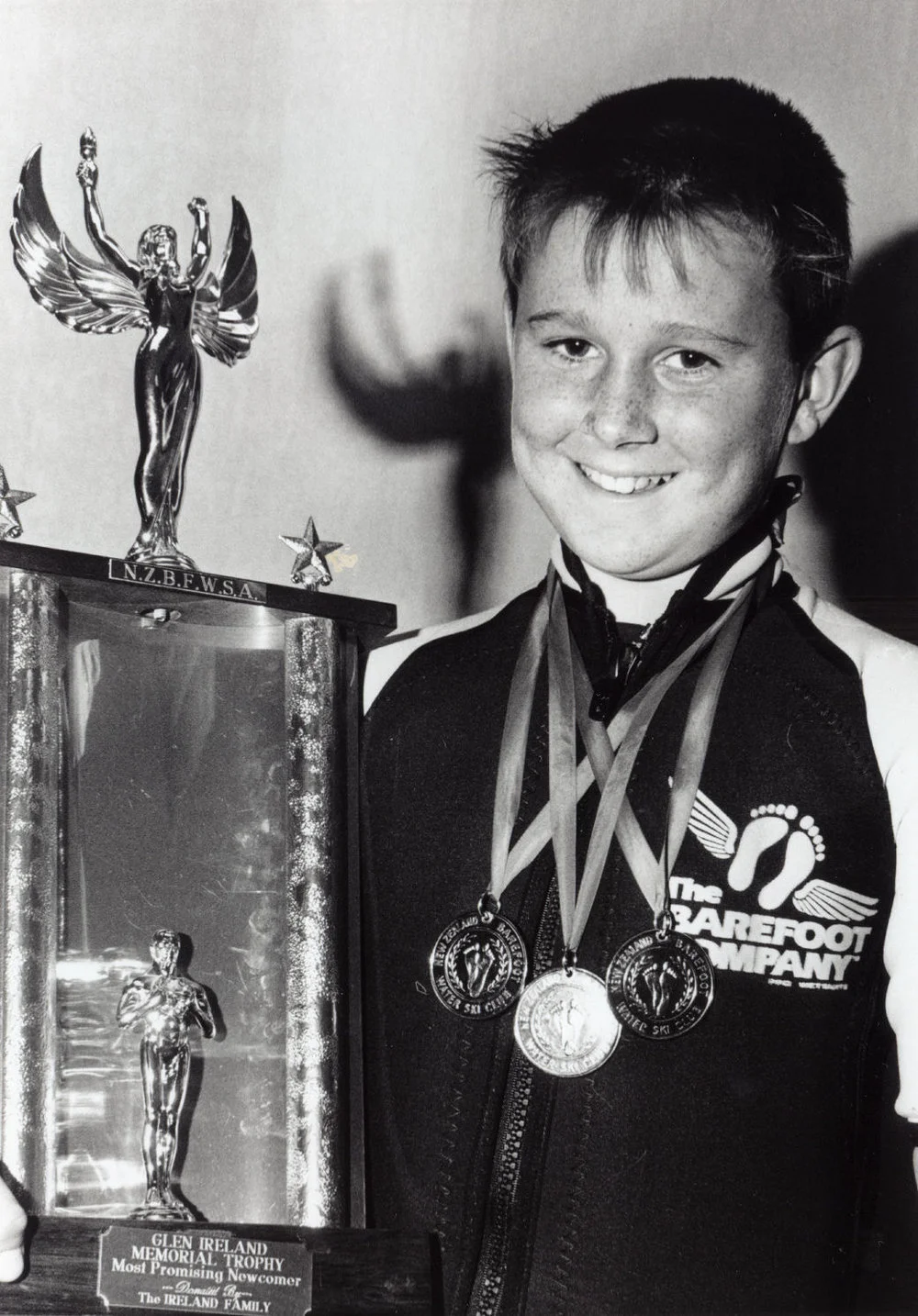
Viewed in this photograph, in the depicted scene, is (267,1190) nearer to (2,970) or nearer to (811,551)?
(2,970)

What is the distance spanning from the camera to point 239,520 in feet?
7.59

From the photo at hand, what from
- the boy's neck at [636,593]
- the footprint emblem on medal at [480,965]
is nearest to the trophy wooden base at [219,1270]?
the footprint emblem on medal at [480,965]

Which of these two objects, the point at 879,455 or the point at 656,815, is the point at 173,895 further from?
the point at 879,455

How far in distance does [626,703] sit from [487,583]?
68cm

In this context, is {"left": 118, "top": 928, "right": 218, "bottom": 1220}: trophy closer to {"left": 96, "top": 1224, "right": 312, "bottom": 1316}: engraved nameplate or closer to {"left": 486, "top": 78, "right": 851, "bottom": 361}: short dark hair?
{"left": 96, "top": 1224, "right": 312, "bottom": 1316}: engraved nameplate

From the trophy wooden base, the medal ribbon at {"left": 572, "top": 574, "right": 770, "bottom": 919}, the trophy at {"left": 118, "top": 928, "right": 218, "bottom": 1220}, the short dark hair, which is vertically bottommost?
the trophy wooden base

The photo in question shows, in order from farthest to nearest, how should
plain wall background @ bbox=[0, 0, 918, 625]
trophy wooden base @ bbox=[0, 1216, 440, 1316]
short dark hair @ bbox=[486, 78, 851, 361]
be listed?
plain wall background @ bbox=[0, 0, 918, 625]
short dark hair @ bbox=[486, 78, 851, 361]
trophy wooden base @ bbox=[0, 1216, 440, 1316]

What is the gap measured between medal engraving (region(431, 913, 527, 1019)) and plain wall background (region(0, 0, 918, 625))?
74 cm

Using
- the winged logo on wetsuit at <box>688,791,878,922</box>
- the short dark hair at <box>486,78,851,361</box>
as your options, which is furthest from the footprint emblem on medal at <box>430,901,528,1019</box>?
the short dark hair at <box>486,78,851,361</box>

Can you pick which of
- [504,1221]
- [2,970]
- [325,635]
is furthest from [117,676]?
[504,1221]

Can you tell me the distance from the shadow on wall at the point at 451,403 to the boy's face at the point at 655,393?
1.79 feet

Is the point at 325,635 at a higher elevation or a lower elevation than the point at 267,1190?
higher

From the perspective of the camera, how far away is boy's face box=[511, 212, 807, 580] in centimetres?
180

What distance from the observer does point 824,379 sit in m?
1.92
